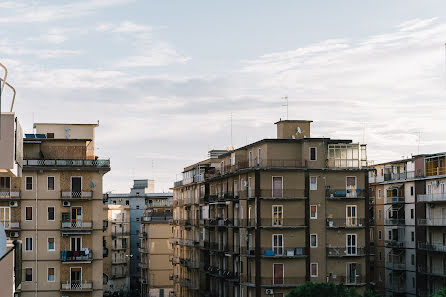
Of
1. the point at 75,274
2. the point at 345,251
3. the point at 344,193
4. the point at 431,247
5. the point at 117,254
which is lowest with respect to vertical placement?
the point at 117,254

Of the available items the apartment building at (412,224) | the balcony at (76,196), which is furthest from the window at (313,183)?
the balcony at (76,196)

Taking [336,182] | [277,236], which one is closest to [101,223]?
[277,236]

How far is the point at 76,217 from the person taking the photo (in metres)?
70.8

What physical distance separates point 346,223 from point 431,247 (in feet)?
59.2

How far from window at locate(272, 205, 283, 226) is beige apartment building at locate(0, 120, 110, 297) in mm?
17679

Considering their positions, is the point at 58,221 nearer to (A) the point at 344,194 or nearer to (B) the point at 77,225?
(B) the point at 77,225

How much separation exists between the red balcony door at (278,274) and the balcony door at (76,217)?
66.4 ft

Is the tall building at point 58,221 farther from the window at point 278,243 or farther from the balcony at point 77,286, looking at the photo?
the window at point 278,243

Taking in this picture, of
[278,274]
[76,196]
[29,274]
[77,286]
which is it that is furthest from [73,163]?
[278,274]

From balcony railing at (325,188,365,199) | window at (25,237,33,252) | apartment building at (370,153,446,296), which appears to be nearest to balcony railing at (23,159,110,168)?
window at (25,237,33,252)

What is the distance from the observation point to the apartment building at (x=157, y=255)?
431 ft

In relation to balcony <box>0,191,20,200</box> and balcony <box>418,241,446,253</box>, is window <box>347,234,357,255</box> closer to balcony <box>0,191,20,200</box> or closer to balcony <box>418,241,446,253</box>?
balcony <box>418,241,446,253</box>

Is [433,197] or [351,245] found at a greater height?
[433,197]

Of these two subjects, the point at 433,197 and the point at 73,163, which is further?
the point at 433,197
